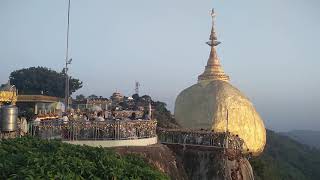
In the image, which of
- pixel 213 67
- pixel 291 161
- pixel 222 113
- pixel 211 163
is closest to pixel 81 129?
pixel 211 163

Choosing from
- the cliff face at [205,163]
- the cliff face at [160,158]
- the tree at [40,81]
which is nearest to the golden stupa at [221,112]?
the cliff face at [205,163]

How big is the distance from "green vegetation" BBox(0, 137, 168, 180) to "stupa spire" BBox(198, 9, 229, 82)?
2161 cm

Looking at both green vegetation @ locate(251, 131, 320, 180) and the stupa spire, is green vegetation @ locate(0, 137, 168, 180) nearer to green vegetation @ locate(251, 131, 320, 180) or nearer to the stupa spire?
the stupa spire

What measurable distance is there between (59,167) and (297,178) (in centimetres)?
4420

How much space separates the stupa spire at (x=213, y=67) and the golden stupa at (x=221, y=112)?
2211mm

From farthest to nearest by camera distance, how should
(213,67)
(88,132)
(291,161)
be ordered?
1. (291,161)
2. (213,67)
3. (88,132)

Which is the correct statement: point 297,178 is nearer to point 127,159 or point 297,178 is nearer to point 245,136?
point 245,136

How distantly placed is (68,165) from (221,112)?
63.4ft

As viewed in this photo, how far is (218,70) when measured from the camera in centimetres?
3428

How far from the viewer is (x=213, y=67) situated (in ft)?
113

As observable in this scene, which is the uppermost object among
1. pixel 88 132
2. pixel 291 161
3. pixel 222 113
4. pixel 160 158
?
pixel 222 113

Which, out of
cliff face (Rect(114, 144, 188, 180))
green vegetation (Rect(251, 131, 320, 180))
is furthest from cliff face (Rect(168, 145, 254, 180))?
green vegetation (Rect(251, 131, 320, 180))

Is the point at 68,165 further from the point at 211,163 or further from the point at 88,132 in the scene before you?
the point at 211,163

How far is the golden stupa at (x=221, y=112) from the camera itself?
28.8m
